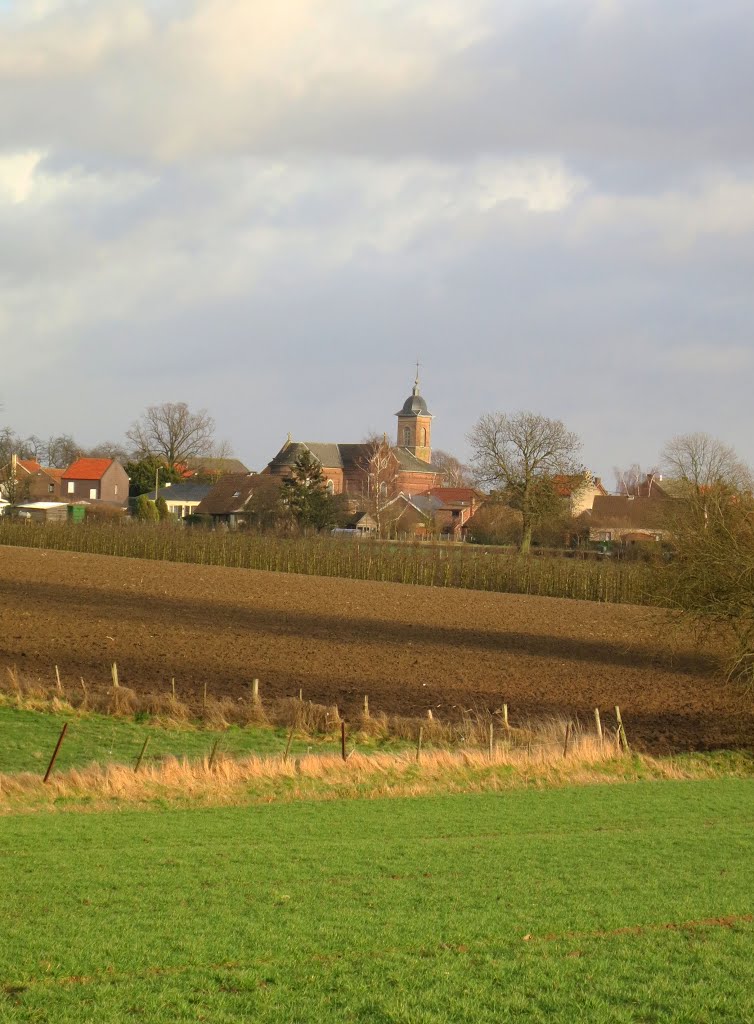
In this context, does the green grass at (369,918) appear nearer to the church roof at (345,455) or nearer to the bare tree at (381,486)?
the bare tree at (381,486)

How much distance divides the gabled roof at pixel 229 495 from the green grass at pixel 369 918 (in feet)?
279

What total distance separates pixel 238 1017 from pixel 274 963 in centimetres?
111

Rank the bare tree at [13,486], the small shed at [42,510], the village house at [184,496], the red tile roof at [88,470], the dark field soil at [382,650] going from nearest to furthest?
1. the dark field soil at [382,650]
2. the small shed at [42,510]
3. the bare tree at [13,486]
4. the village house at [184,496]
5. the red tile roof at [88,470]

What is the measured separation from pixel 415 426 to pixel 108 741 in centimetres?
16776

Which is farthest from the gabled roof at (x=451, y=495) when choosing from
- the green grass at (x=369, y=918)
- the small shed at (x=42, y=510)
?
→ the green grass at (x=369, y=918)

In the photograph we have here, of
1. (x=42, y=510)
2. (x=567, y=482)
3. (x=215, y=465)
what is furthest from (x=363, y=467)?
(x=567, y=482)

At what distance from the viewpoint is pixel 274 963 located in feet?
27.7

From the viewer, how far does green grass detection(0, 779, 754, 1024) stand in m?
7.71

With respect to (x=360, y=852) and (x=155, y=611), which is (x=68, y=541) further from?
(x=360, y=852)

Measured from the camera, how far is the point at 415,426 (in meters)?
187

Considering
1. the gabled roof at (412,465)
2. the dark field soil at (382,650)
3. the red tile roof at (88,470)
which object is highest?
the gabled roof at (412,465)

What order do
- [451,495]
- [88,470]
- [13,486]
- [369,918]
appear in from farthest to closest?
[451,495], [88,470], [13,486], [369,918]

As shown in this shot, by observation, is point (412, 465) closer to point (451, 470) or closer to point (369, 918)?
point (451, 470)

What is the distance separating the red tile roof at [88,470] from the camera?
125438 mm
